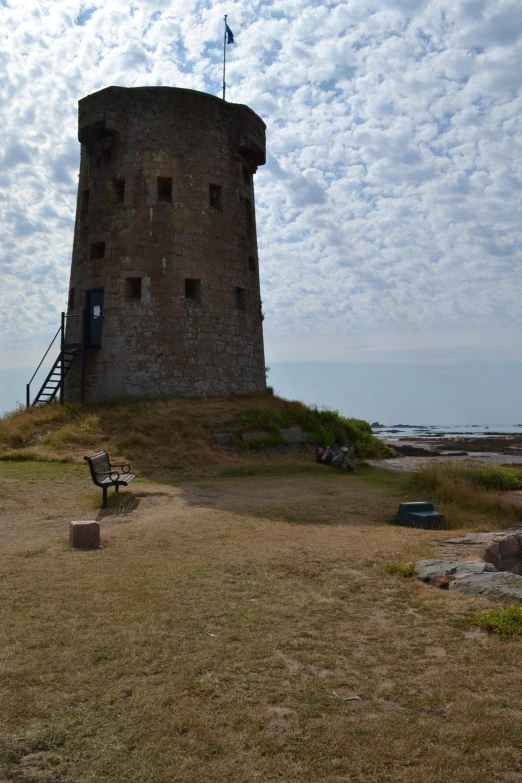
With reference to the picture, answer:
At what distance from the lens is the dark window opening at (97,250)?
22.9 m

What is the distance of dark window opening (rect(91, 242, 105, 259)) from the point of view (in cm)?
2294

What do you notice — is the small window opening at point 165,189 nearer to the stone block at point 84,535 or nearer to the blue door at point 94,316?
the blue door at point 94,316

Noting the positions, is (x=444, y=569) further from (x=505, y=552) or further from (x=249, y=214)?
(x=249, y=214)

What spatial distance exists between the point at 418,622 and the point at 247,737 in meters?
2.53

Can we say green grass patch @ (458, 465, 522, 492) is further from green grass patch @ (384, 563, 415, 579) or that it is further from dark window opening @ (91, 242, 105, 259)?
dark window opening @ (91, 242, 105, 259)

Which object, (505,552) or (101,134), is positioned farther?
(101,134)

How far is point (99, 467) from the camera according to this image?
1230cm

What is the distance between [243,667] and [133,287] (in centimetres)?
1870

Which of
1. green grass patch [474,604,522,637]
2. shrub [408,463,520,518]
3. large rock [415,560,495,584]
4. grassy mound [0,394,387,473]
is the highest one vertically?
grassy mound [0,394,387,473]

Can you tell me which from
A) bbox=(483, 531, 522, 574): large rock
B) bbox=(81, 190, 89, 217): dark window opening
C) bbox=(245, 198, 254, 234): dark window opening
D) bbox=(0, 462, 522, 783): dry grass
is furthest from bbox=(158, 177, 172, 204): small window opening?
bbox=(483, 531, 522, 574): large rock

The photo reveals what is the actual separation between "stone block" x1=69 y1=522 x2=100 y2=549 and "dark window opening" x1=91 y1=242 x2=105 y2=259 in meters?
16.3

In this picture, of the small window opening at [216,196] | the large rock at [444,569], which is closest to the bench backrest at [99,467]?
the large rock at [444,569]

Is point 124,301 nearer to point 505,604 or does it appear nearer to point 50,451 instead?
point 50,451

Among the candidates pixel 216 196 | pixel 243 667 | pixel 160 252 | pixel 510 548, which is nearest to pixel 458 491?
pixel 510 548
